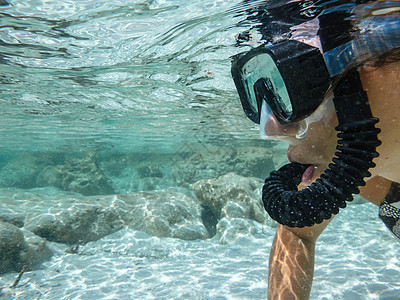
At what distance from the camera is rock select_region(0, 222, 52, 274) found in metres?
7.06

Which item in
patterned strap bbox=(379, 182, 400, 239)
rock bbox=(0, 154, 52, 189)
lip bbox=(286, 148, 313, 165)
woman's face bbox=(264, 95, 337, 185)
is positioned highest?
woman's face bbox=(264, 95, 337, 185)

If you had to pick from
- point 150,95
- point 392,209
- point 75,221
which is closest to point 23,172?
point 75,221

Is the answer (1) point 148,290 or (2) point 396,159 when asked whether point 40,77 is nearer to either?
(1) point 148,290

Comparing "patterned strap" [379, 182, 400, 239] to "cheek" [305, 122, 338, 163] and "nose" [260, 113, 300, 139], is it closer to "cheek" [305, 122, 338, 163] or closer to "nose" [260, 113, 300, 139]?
"cheek" [305, 122, 338, 163]

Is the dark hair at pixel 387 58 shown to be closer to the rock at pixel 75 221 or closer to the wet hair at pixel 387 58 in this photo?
the wet hair at pixel 387 58

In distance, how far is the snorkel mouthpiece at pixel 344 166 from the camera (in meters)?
1.22

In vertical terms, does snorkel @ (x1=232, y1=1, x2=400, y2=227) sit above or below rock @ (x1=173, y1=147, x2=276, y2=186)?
above

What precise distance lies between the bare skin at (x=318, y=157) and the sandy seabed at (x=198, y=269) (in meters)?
3.61

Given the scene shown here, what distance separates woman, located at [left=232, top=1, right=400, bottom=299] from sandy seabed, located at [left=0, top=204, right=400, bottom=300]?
147 inches

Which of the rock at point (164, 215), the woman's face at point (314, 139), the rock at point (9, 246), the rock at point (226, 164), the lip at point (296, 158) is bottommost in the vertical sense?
the rock at point (226, 164)

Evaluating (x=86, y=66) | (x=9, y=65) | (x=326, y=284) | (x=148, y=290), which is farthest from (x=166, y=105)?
(x=326, y=284)

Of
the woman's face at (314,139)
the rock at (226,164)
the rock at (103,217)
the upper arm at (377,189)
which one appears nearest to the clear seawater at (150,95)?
the rock at (103,217)

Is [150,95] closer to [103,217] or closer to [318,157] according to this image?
[103,217]

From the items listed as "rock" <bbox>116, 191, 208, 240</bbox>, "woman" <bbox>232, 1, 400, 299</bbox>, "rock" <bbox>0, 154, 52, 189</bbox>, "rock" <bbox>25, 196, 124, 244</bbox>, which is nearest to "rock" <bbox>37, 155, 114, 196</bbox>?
"rock" <bbox>0, 154, 52, 189</bbox>
